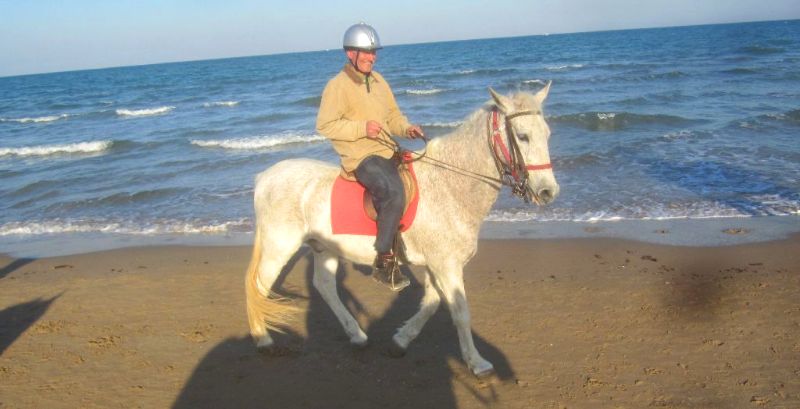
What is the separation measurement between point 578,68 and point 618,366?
3920 cm

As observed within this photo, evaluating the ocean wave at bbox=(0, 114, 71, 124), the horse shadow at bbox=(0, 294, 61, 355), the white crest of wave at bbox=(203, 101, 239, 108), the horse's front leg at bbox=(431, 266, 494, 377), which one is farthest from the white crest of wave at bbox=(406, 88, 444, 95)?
the horse's front leg at bbox=(431, 266, 494, 377)

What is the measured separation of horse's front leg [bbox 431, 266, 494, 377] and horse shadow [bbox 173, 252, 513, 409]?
0.14m

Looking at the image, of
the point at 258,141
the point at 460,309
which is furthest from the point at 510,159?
the point at 258,141

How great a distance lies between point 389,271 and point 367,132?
1.25 metres

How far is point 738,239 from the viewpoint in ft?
25.2

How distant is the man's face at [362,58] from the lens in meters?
4.27

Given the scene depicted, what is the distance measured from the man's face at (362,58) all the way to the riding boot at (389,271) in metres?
1.59

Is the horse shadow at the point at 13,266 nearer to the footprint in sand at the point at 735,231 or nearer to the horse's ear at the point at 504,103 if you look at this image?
the horse's ear at the point at 504,103

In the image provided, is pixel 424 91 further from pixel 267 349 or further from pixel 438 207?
pixel 438 207

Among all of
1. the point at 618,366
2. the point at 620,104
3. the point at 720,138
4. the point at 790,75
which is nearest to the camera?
the point at 618,366

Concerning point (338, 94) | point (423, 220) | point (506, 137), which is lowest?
point (423, 220)

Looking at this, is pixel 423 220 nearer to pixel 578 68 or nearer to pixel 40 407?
pixel 40 407

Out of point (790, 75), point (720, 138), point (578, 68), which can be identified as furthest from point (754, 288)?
point (578, 68)

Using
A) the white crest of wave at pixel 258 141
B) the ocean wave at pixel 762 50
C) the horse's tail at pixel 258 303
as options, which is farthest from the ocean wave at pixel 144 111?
the ocean wave at pixel 762 50
